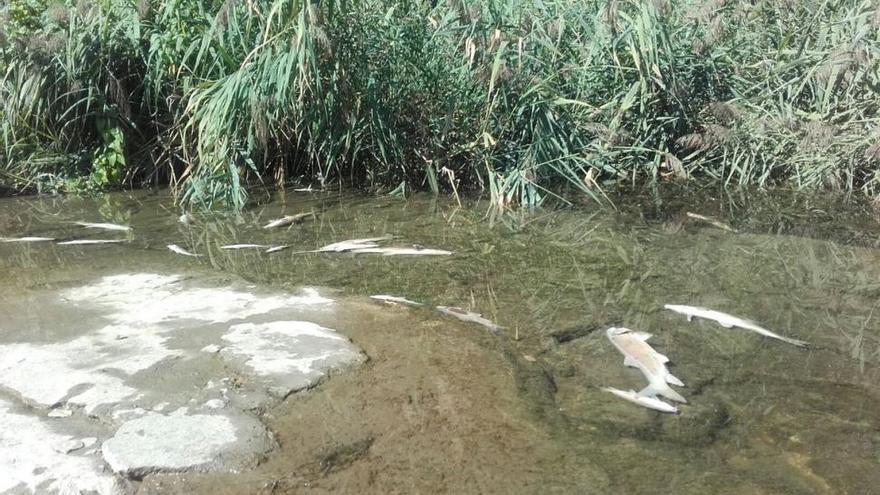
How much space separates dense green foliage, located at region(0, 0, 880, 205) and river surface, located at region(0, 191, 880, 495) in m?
0.43

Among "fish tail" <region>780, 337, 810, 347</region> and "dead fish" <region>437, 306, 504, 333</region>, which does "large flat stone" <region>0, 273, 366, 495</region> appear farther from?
"fish tail" <region>780, 337, 810, 347</region>

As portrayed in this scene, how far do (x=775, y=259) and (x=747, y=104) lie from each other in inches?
79.7

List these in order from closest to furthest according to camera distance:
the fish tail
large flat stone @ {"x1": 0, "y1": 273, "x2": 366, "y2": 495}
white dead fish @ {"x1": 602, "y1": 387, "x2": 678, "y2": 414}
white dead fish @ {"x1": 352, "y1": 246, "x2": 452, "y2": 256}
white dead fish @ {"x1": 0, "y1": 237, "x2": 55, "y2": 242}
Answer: large flat stone @ {"x1": 0, "y1": 273, "x2": 366, "y2": 495}
white dead fish @ {"x1": 602, "y1": 387, "x2": 678, "y2": 414}
the fish tail
white dead fish @ {"x1": 352, "y1": 246, "x2": 452, "y2": 256}
white dead fish @ {"x1": 0, "y1": 237, "x2": 55, "y2": 242}

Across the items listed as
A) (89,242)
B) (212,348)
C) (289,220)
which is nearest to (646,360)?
(212,348)

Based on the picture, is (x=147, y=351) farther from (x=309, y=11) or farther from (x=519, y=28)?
(x=519, y=28)

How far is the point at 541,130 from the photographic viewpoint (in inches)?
228

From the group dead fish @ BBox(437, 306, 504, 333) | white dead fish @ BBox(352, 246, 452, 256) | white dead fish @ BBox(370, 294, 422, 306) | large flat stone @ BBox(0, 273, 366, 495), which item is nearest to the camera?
large flat stone @ BBox(0, 273, 366, 495)

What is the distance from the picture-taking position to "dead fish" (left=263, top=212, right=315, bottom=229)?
5.09m

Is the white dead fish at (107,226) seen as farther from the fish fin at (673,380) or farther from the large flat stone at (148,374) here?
the fish fin at (673,380)

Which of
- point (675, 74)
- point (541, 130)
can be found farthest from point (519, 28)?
point (675, 74)

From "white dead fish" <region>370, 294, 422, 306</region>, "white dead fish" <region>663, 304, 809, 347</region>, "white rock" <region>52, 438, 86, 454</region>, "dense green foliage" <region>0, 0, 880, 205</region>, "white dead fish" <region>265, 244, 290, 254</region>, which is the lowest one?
"white rock" <region>52, 438, 86, 454</region>

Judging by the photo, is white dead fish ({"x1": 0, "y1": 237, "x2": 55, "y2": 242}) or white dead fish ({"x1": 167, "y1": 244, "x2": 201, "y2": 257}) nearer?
white dead fish ({"x1": 167, "y1": 244, "x2": 201, "y2": 257})

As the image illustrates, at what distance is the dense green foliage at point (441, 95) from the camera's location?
5.59 m

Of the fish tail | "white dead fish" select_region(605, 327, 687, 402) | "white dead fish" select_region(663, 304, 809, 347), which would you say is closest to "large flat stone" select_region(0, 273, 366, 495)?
"white dead fish" select_region(605, 327, 687, 402)
